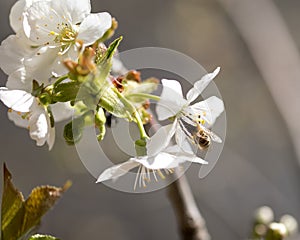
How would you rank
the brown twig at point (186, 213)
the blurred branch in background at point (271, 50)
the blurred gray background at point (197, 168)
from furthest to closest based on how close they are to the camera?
1. the blurred gray background at point (197, 168)
2. the blurred branch in background at point (271, 50)
3. the brown twig at point (186, 213)

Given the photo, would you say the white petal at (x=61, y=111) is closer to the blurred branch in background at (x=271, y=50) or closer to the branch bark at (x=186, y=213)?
the branch bark at (x=186, y=213)

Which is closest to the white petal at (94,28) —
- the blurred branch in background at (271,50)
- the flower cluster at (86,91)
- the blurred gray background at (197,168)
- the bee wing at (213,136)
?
the flower cluster at (86,91)

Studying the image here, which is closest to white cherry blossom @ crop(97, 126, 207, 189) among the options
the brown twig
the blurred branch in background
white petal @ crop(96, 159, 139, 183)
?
white petal @ crop(96, 159, 139, 183)

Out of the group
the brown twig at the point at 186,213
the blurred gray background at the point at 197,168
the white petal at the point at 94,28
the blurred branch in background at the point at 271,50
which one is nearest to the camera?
the white petal at the point at 94,28

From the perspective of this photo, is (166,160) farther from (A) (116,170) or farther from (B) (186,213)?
(B) (186,213)

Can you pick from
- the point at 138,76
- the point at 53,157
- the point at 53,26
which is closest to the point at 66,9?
the point at 53,26

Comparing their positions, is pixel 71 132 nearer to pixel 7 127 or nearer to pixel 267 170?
pixel 7 127
